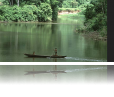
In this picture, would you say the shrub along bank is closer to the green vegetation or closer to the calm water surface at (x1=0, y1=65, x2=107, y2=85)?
the green vegetation

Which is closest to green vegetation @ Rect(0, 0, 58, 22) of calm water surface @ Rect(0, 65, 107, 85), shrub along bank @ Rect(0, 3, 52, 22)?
shrub along bank @ Rect(0, 3, 52, 22)

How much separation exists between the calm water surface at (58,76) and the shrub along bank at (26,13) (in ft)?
113

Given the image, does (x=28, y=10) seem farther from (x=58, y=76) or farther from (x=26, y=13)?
(x=58, y=76)

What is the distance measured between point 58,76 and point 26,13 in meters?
38.2

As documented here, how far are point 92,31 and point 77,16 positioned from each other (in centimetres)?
4306

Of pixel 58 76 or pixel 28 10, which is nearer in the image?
pixel 58 76

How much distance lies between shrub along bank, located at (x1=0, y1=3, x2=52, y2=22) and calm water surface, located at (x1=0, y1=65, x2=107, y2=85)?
3443cm

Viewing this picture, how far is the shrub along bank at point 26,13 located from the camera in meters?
47.1

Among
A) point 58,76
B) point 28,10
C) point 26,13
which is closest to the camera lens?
point 58,76

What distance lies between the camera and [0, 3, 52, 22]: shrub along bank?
47119 millimetres

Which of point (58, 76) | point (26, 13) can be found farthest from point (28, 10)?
point (58, 76)

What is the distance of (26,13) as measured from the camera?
48406 millimetres

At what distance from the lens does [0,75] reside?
1117 cm

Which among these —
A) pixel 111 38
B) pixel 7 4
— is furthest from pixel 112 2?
pixel 7 4
